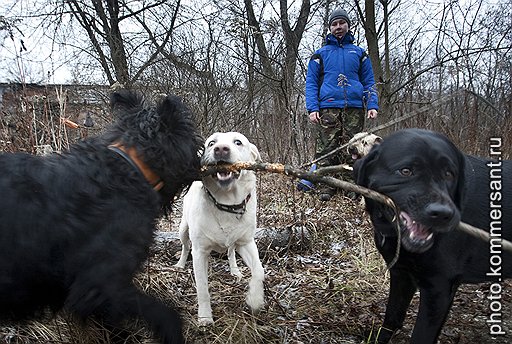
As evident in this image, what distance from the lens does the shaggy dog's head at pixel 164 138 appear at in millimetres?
2572

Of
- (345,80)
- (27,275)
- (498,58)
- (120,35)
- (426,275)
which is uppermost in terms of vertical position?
(120,35)

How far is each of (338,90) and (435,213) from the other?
14.0 feet

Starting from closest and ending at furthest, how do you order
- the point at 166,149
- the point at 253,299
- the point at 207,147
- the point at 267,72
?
the point at 166,149, the point at 253,299, the point at 207,147, the point at 267,72

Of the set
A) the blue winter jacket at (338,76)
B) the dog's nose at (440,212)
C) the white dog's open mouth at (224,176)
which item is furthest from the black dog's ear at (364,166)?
the blue winter jacket at (338,76)

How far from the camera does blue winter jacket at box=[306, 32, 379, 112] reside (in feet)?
20.3

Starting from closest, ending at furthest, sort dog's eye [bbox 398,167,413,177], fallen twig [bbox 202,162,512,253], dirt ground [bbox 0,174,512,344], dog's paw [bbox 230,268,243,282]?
fallen twig [bbox 202,162,512,253]
dog's eye [bbox 398,167,413,177]
dirt ground [bbox 0,174,512,344]
dog's paw [bbox 230,268,243,282]

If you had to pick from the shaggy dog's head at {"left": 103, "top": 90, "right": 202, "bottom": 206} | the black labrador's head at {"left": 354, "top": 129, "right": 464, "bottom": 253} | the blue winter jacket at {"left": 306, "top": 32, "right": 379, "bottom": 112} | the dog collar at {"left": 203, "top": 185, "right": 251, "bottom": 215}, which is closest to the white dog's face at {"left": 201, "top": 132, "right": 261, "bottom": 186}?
the dog collar at {"left": 203, "top": 185, "right": 251, "bottom": 215}

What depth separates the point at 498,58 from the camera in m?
8.05

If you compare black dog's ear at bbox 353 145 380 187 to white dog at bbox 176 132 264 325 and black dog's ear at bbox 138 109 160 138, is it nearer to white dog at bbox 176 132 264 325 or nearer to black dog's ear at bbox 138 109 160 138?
white dog at bbox 176 132 264 325

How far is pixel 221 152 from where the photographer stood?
329 cm

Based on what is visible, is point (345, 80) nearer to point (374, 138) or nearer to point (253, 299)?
point (374, 138)

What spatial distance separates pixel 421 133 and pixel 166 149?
152cm

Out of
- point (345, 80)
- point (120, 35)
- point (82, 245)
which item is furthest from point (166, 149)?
point (120, 35)

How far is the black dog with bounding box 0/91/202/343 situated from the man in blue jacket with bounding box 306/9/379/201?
4.08 m
